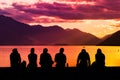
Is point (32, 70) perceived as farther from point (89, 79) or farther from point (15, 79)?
point (89, 79)

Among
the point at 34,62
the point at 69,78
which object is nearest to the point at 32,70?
the point at 34,62

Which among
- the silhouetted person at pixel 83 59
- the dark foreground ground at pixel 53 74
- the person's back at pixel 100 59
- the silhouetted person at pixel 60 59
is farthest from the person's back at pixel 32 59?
the person's back at pixel 100 59

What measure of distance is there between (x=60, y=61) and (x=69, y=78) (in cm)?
95

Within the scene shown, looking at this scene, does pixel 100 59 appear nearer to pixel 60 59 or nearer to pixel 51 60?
pixel 60 59

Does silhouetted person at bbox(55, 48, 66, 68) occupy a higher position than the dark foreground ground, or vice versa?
silhouetted person at bbox(55, 48, 66, 68)

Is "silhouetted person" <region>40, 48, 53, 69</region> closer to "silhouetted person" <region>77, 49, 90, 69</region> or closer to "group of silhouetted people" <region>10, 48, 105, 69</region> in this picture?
"group of silhouetted people" <region>10, 48, 105, 69</region>

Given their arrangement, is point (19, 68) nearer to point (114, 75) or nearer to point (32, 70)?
point (32, 70)

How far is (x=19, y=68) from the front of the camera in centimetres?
2002

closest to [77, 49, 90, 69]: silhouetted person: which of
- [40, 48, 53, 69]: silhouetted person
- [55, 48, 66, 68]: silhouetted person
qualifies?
[55, 48, 66, 68]: silhouetted person

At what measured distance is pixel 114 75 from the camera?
806 inches

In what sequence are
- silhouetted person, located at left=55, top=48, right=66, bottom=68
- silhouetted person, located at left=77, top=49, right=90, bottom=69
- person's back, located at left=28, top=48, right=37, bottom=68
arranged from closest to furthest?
silhouetted person, located at left=55, top=48, right=66, bottom=68 → person's back, located at left=28, top=48, right=37, bottom=68 → silhouetted person, located at left=77, top=49, right=90, bottom=69

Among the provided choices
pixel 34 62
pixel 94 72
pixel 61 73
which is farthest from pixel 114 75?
pixel 34 62

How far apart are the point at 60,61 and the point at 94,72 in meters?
1.79

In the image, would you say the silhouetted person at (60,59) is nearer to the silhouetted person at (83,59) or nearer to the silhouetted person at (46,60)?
the silhouetted person at (46,60)
